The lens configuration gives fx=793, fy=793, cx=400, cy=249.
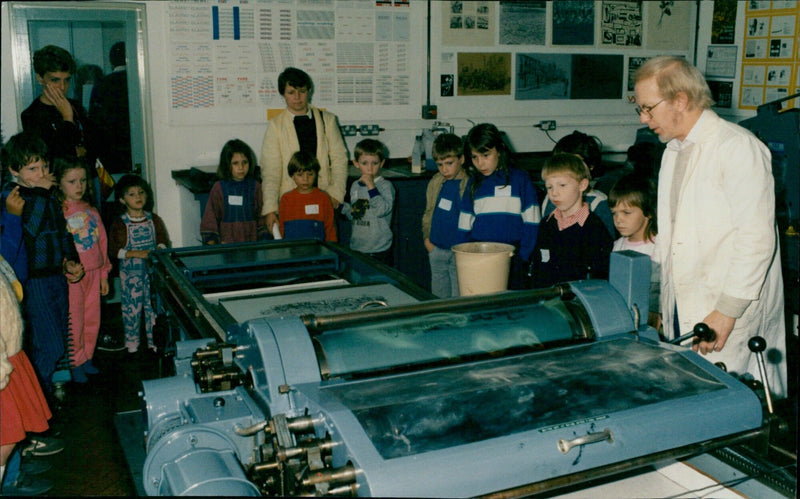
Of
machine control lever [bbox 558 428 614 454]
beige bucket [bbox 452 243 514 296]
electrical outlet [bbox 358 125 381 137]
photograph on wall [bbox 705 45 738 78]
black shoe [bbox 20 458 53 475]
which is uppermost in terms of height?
photograph on wall [bbox 705 45 738 78]

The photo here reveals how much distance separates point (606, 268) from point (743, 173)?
986 millimetres

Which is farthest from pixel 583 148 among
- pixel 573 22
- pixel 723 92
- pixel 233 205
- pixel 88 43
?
pixel 88 43

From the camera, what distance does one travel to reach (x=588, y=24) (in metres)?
6.28

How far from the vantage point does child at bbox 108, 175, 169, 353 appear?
14.2 ft

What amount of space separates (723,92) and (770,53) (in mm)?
535

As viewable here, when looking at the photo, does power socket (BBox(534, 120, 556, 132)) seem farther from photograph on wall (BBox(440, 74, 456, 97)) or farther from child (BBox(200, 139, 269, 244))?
child (BBox(200, 139, 269, 244))

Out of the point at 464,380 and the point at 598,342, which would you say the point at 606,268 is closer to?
the point at 598,342

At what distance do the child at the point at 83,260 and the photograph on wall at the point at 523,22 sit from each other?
336cm

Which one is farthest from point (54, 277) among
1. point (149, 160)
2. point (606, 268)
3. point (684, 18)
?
point (684, 18)

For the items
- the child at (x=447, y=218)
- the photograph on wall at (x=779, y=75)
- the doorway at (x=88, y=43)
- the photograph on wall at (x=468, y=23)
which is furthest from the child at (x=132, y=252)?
the photograph on wall at (x=779, y=75)

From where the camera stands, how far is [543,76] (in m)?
6.23

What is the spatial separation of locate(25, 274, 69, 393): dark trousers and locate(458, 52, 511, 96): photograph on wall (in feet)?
11.3

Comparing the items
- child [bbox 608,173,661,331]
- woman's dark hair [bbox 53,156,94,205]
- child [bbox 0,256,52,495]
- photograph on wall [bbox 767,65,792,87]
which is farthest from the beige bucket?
photograph on wall [bbox 767,65,792,87]

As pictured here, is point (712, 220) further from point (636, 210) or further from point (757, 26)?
point (757, 26)
